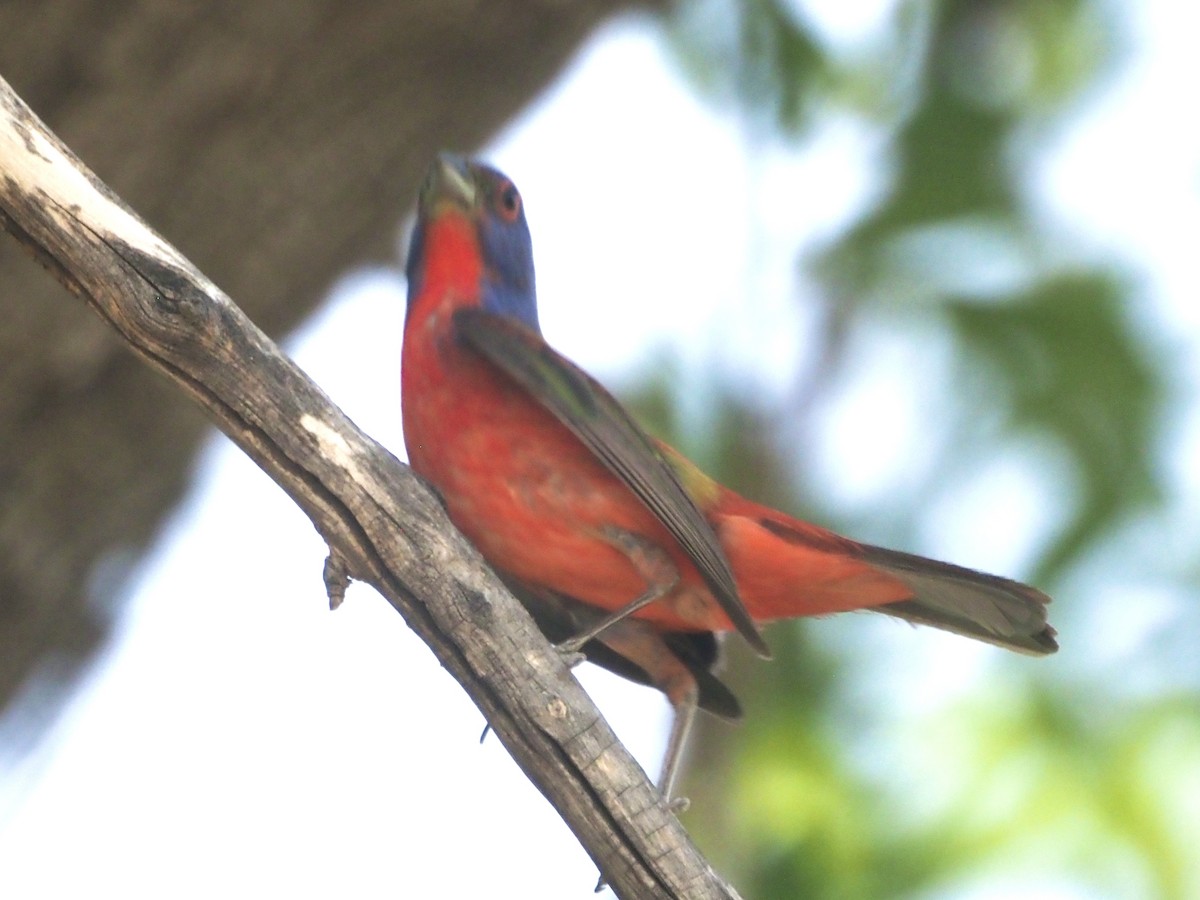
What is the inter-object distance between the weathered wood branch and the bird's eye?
188 cm

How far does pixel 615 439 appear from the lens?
12.3 ft

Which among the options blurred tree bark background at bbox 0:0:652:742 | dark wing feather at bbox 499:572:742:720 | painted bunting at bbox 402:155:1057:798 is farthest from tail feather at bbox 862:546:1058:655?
blurred tree bark background at bbox 0:0:652:742

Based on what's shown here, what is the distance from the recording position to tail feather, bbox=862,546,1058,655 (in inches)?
157

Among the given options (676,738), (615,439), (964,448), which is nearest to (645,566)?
(615,439)

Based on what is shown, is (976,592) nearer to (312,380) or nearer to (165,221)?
(312,380)

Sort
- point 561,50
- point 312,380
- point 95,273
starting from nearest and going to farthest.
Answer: point 95,273
point 312,380
point 561,50

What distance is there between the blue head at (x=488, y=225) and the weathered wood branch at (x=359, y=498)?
1.64 meters

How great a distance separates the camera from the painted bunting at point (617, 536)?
3807 mm

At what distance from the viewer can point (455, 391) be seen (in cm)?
396

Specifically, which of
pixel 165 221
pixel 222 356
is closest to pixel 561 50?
pixel 165 221

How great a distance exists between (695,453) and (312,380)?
3096mm

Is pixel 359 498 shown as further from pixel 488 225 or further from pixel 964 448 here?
pixel 964 448

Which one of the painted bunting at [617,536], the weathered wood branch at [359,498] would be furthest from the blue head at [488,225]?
the weathered wood branch at [359,498]

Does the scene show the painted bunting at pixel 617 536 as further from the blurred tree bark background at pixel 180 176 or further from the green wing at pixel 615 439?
the blurred tree bark background at pixel 180 176
